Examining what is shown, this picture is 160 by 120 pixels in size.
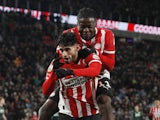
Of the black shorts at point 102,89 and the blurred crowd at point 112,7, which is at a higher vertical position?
the black shorts at point 102,89

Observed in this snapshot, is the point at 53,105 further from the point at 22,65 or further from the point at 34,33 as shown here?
the point at 34,33

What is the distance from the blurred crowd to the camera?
2303 centimetres

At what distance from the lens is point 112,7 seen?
1107 inches

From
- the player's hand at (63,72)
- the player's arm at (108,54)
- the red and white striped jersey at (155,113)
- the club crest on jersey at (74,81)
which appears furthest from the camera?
the red and white striped jersey at (155,113)

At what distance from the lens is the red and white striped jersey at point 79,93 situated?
516 centimetres

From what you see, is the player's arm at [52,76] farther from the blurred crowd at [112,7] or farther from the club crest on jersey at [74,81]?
the blurred crowd at [112,7]

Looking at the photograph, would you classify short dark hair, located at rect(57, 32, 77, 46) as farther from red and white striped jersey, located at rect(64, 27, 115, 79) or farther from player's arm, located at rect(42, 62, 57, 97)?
red and white striped jersey, located at rect(64, 27, 115, 79)

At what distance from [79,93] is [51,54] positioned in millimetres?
15410

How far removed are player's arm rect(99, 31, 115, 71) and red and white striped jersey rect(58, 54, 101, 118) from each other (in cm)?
42

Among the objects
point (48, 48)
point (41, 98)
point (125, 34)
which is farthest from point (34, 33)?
point (125, 34)

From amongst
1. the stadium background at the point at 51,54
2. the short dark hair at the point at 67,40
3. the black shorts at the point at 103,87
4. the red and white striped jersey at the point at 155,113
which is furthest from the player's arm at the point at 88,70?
the stadium background at the point at 51,54

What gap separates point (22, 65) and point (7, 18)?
250cm

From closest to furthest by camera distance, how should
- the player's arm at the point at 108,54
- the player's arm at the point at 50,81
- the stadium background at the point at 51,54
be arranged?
1. the player's arm at the point at 50,81
2. the player's arm at the point at 108,54
3. the stadium background at the point at 51,54

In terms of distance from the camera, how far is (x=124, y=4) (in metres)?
29.2
